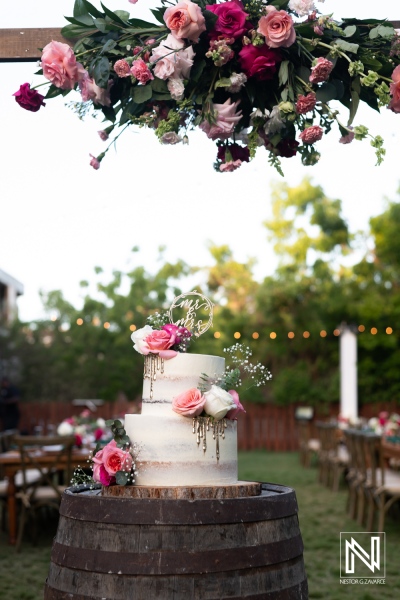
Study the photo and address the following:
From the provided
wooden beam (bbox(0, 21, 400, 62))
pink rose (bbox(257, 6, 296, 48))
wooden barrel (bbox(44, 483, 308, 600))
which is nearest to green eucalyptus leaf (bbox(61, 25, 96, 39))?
wooden beam (bbox(0, 21, 400, 62))

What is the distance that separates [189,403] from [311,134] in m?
1.05

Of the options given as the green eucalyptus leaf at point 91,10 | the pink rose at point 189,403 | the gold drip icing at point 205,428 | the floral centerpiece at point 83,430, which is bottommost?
the floral centerpiece at point 83,430

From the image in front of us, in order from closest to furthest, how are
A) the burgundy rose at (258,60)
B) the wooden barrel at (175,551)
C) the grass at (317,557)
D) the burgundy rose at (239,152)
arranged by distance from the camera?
the wooden barrel at (175,551) < the burgundy rose at (258,60) < the burgundy rose at (239,152) < the grass at (317,557)

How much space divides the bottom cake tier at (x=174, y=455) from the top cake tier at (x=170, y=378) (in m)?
0.08

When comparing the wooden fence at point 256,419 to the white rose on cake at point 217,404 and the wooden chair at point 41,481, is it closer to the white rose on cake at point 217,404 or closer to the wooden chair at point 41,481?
the wooden chair at point 41,481

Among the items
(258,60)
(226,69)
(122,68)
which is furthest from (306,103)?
(122,68)

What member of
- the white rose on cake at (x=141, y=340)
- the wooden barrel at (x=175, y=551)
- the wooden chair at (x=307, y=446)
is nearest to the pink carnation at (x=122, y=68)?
the white rose on cake at (x=141, y=340)

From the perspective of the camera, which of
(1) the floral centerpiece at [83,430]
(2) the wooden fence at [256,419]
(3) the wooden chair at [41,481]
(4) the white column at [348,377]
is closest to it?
(3) the wooden chair at [41,481]

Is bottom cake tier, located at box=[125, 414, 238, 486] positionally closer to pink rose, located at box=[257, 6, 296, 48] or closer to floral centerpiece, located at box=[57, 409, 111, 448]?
pink rose, located at box=[257, 6, 296, 48]

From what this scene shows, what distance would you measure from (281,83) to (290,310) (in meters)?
18.1

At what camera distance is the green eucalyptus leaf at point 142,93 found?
105 inches

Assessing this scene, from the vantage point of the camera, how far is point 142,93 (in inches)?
106

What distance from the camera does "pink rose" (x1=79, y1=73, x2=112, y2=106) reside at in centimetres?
270

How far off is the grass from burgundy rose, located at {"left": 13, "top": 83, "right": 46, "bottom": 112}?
137 inches
